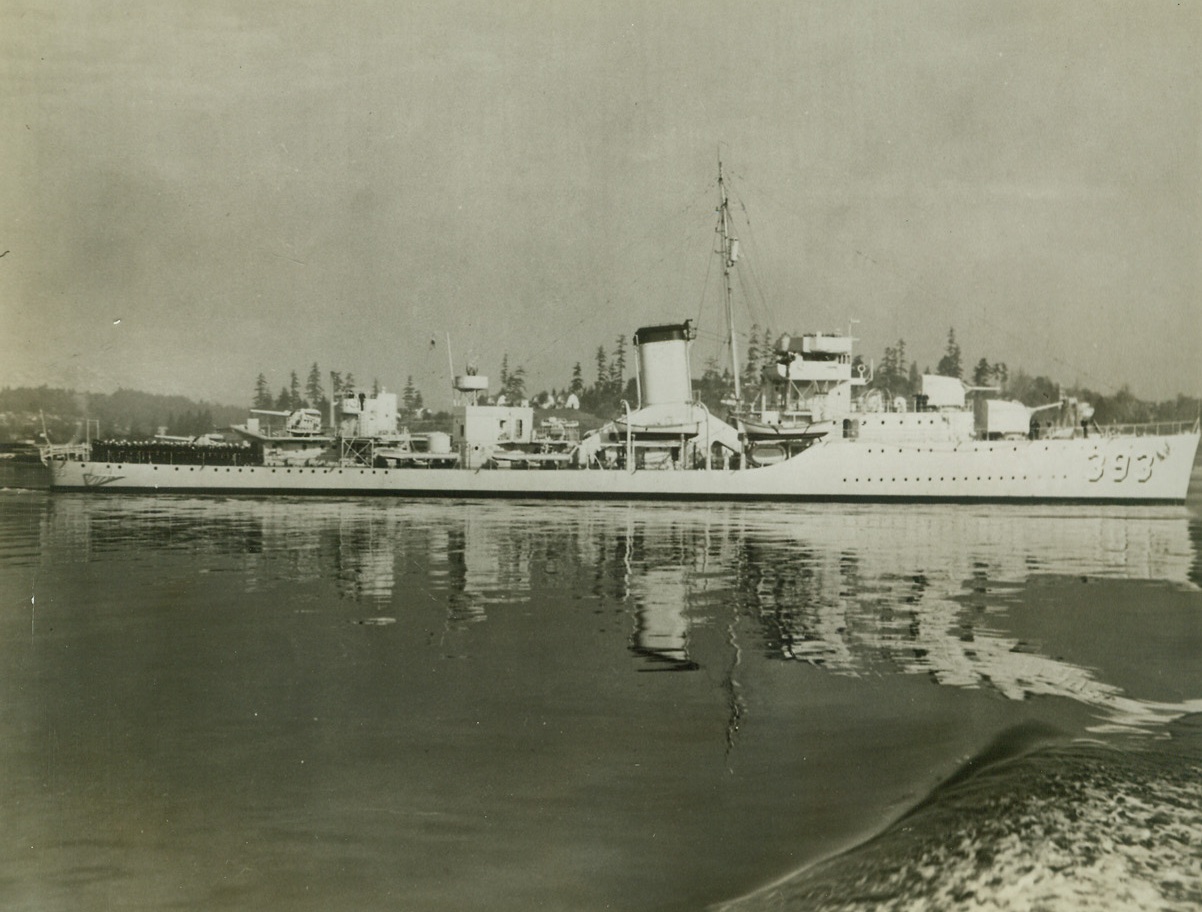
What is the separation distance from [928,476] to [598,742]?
33591 mm

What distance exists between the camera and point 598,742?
6969 millimetres

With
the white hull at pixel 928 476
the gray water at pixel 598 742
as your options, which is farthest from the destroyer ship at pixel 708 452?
the gray water at pixel 598 742

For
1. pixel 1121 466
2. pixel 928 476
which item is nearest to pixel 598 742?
pixel 928 476

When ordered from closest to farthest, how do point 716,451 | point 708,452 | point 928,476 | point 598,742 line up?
1. point 598,742
2. point 928,476
3. point 708,452
4. point 716,451

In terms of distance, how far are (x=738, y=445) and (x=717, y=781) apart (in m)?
37.5

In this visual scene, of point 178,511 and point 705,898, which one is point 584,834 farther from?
point 178,511

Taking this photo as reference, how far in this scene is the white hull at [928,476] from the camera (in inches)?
1484

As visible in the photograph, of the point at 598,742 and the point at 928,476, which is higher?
the point at 928,476

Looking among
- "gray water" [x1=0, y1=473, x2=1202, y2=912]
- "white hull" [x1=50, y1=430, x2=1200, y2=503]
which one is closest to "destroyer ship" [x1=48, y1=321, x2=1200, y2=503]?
"white hull" [x1=50, y1=430, x2=1200, y2=503]

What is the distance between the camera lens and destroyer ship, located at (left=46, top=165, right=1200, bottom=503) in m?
37.9

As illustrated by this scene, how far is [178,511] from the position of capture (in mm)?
33500

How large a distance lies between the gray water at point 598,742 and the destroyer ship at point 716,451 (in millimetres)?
23049

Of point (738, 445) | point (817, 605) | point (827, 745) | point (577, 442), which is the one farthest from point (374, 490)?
point (827, 745)

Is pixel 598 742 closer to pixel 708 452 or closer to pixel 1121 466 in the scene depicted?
pixel 708 452
